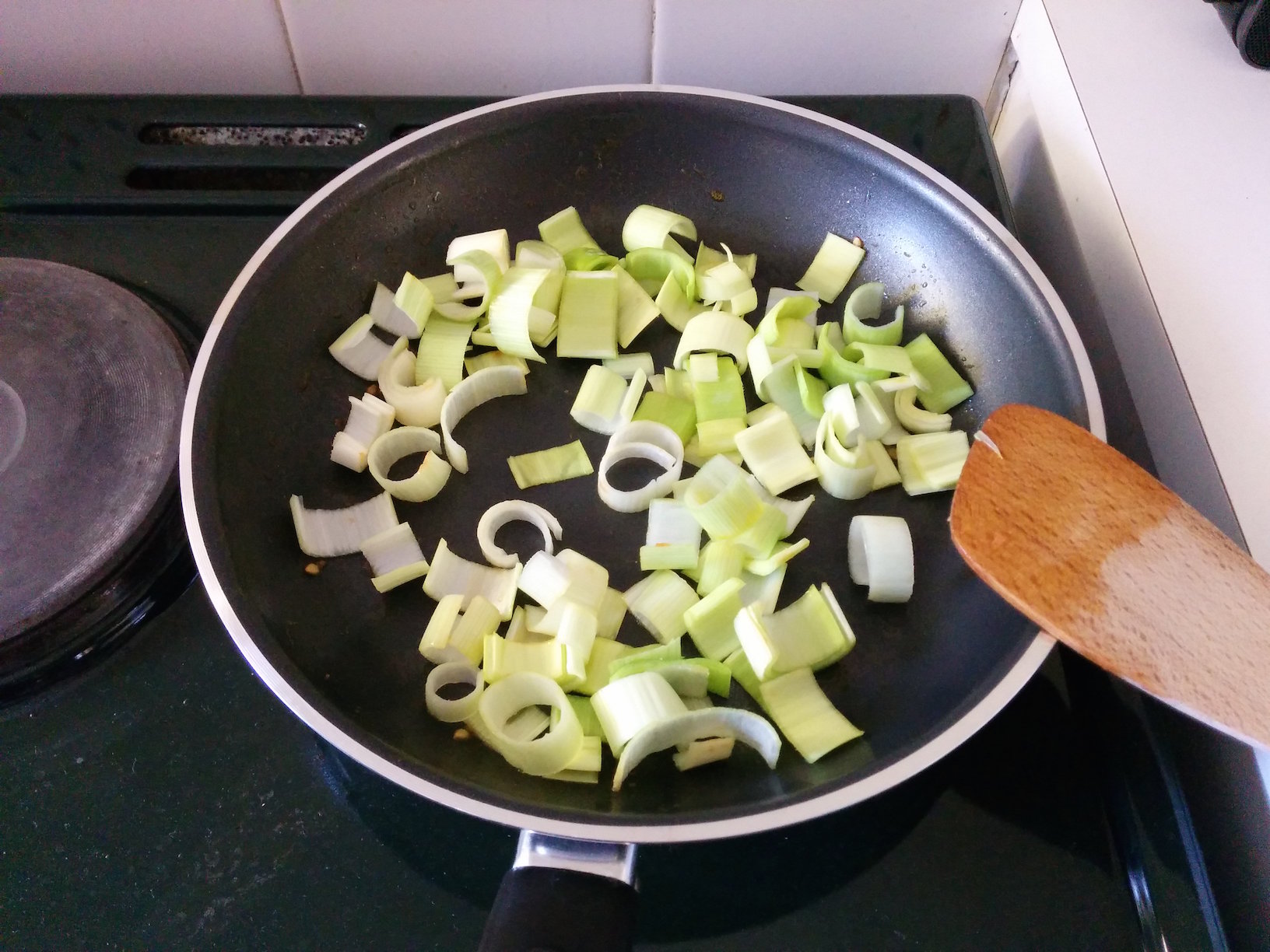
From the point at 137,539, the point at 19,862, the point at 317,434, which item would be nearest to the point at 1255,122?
the point at 317,434

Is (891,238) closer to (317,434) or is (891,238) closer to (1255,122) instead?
(1255,122)

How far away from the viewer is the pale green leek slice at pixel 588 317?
0.92 meters

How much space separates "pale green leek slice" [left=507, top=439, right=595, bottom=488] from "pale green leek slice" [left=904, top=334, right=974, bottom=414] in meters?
0.34

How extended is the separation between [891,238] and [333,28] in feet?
2.15

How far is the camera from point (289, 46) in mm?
1017

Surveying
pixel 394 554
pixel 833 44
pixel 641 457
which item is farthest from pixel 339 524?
pixel 833 44

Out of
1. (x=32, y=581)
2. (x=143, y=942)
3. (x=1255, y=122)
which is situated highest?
(x=1255, y=122)

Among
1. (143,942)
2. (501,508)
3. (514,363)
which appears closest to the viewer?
(143,942)

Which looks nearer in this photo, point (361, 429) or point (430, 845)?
point (430, 845)

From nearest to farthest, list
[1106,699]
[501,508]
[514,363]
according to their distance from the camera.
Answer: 1. [1106,699]
2. [501,508]
3. [514,363]

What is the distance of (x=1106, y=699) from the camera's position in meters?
0.69

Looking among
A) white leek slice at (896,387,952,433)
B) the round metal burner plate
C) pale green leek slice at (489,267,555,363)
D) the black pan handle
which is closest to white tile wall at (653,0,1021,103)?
pale green leek slice at (489,267,555,363)

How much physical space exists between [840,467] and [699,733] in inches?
11.3

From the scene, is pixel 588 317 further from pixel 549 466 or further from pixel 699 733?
pixel 699 733
